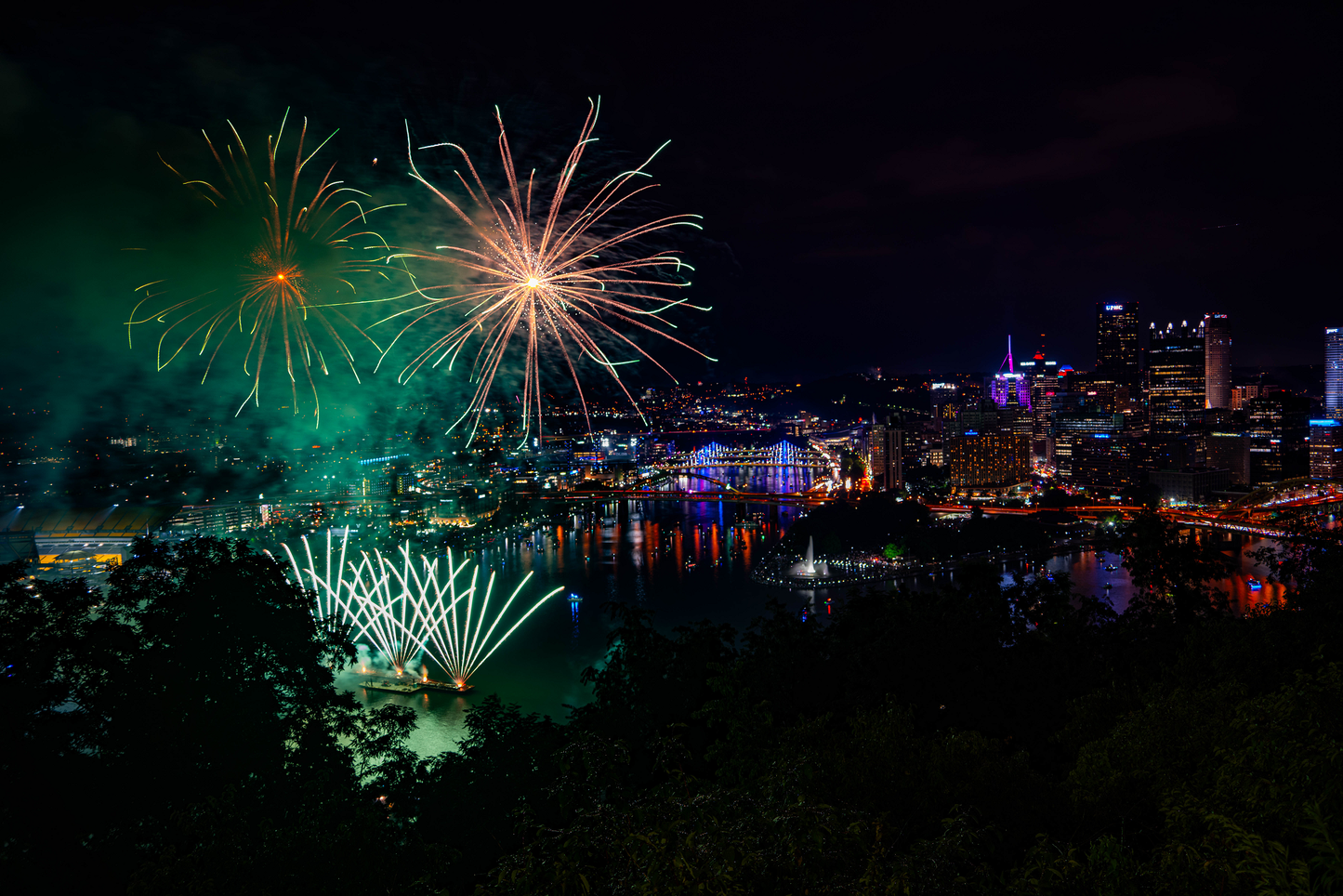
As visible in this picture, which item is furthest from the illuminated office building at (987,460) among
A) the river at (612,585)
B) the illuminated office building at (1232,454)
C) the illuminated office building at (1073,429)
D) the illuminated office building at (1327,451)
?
the river at (612,585)

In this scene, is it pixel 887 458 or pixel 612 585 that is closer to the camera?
pixel 612 585

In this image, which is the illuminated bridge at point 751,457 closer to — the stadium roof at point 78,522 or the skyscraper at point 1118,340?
the skyscraper at point 1118,340

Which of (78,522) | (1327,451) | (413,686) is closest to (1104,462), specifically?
(1327,451)

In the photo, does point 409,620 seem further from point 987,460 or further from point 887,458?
point 987,460

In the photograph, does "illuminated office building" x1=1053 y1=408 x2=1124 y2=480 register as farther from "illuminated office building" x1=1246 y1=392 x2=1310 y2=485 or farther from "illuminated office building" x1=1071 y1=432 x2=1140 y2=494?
"illuminated office building" x1=1246 y1=392 x2=1310 y2=485

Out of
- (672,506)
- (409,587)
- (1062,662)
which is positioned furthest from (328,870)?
(672,506)
